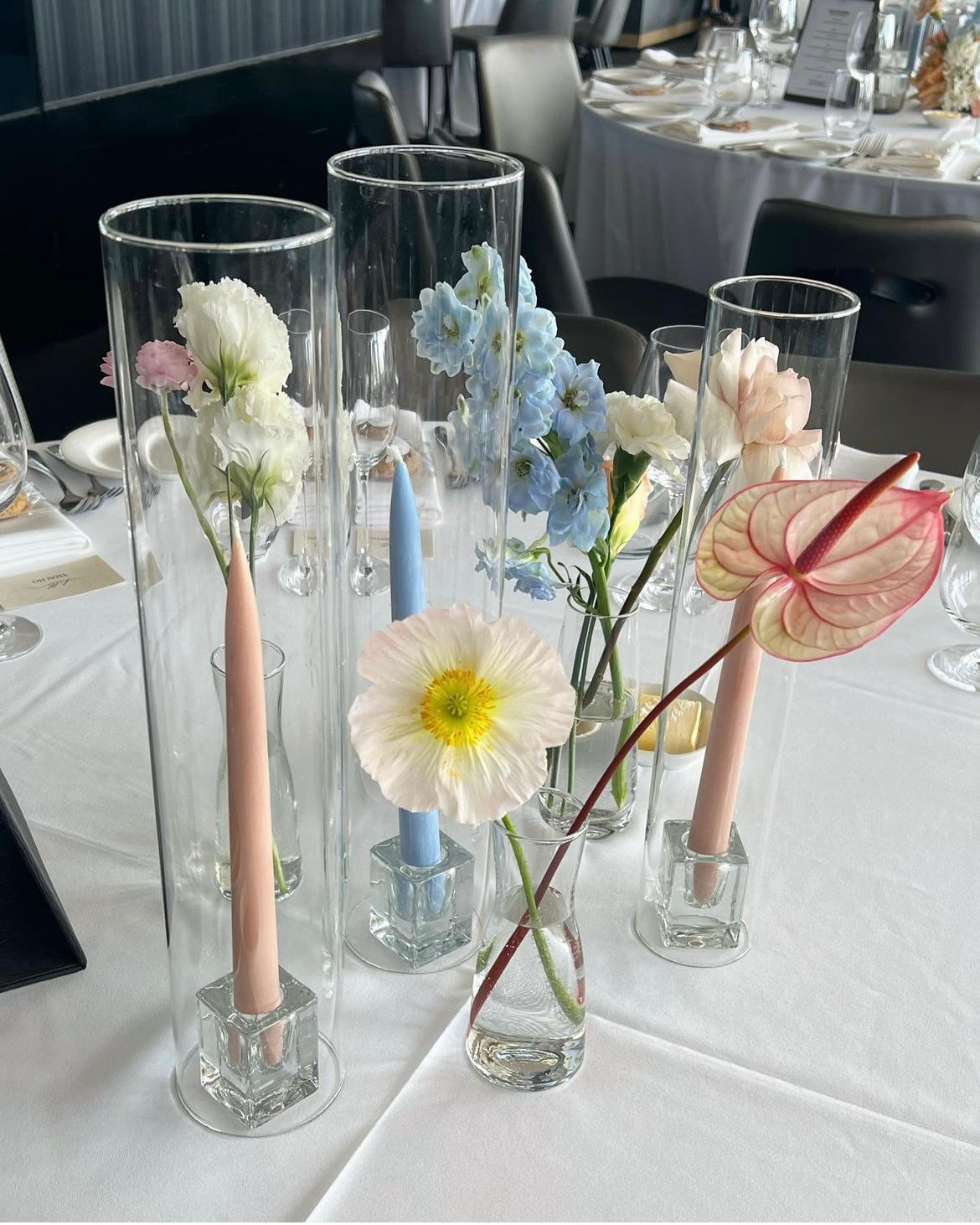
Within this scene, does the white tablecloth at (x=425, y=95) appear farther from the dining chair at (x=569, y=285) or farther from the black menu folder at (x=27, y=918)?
the black menu folder at (x=27, y=918)

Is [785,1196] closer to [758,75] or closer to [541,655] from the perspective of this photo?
[541,655]

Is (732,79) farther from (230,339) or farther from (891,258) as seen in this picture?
(230,339)

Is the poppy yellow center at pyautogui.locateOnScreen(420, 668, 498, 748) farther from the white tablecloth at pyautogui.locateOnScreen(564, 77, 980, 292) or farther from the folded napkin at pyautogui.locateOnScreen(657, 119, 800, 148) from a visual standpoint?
the folded napkin at pyautogui.locateOnScreen(657, 119, 800, 148)

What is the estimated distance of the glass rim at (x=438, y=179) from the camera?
570 millimetres

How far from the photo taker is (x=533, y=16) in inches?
206

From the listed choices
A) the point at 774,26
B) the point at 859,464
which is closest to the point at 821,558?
the point at 859,464

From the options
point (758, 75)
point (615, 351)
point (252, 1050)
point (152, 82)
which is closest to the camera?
point (252, 1050)

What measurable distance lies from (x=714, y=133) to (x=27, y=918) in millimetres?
2747

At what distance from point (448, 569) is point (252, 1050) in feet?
0.82

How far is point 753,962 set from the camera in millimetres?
696

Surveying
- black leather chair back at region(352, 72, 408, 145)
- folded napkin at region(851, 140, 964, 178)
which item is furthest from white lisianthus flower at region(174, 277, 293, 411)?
folded napkin at region(851, 140, 964, 178)

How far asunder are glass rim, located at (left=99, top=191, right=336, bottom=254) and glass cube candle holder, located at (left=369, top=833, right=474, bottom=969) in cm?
34

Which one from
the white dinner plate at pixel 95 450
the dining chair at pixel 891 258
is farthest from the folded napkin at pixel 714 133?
the white dinner plate at pixel 95 450

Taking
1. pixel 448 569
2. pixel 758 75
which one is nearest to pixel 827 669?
Result: pixel 448 569
